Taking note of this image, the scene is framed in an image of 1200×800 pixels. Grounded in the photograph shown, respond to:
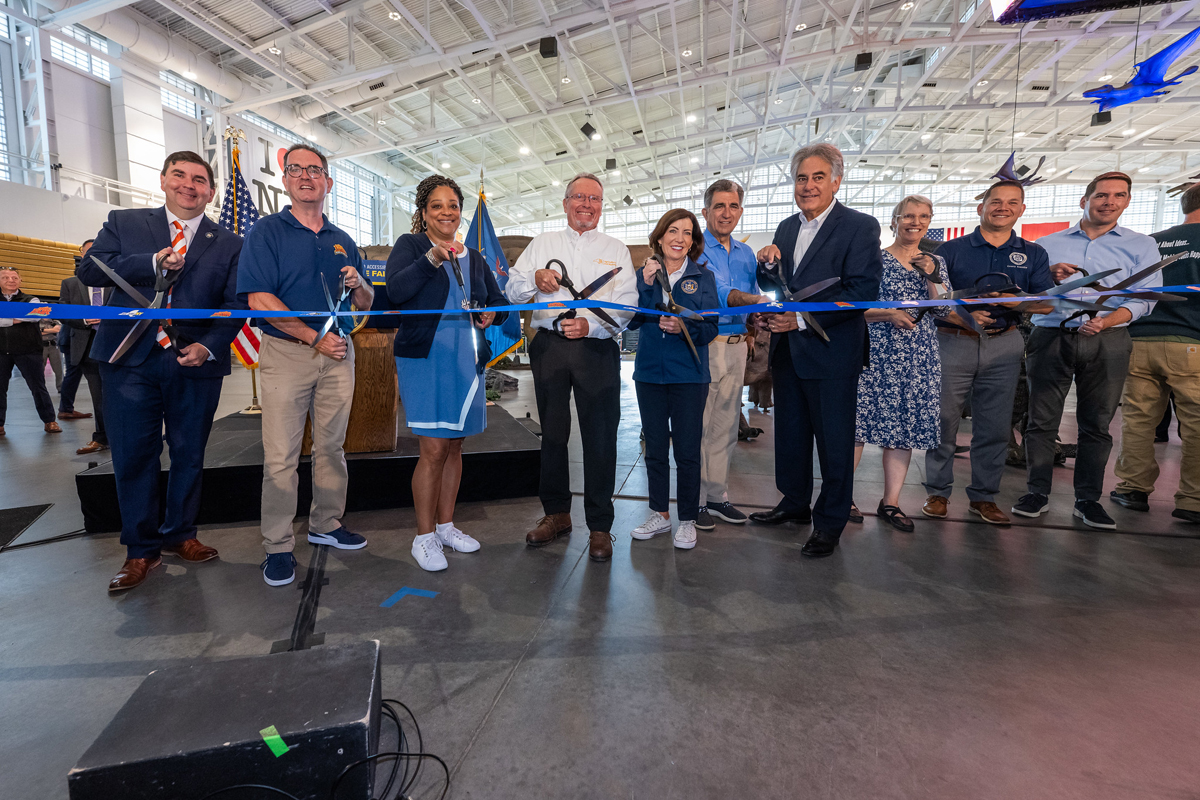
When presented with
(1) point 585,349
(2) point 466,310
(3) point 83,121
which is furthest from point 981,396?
(3) point 83,121

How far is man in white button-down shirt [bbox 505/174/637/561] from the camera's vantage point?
102 inches

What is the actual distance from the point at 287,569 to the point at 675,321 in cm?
202

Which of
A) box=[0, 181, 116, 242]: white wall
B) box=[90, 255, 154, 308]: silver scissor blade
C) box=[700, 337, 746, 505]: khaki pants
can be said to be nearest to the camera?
box=[90, 255, 154, 308]: silver scissor blade

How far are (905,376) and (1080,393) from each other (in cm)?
118

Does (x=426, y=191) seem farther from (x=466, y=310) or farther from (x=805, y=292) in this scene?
(x=805, y=292)

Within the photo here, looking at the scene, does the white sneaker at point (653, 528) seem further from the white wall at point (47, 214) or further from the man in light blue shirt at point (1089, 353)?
the white wall at point (47, 214)

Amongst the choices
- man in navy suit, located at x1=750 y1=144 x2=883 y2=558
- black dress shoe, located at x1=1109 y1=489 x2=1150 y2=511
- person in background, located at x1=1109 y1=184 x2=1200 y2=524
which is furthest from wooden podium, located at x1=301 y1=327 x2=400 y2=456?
black dress shoe, located at x1=1109 y1=489 x2=1150 y2=511

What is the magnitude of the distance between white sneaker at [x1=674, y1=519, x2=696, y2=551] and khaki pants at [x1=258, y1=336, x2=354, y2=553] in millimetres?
1705

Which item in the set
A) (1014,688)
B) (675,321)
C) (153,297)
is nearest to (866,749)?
(1014,688)

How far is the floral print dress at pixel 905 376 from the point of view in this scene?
3.01 metres

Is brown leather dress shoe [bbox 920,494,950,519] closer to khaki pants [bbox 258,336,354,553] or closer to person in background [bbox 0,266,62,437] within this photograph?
khaki pants [bbox 258,336,354,553]

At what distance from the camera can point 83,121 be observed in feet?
38.1

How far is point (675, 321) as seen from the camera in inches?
102

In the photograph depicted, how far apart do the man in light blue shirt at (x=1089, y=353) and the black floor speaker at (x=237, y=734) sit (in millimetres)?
3610
